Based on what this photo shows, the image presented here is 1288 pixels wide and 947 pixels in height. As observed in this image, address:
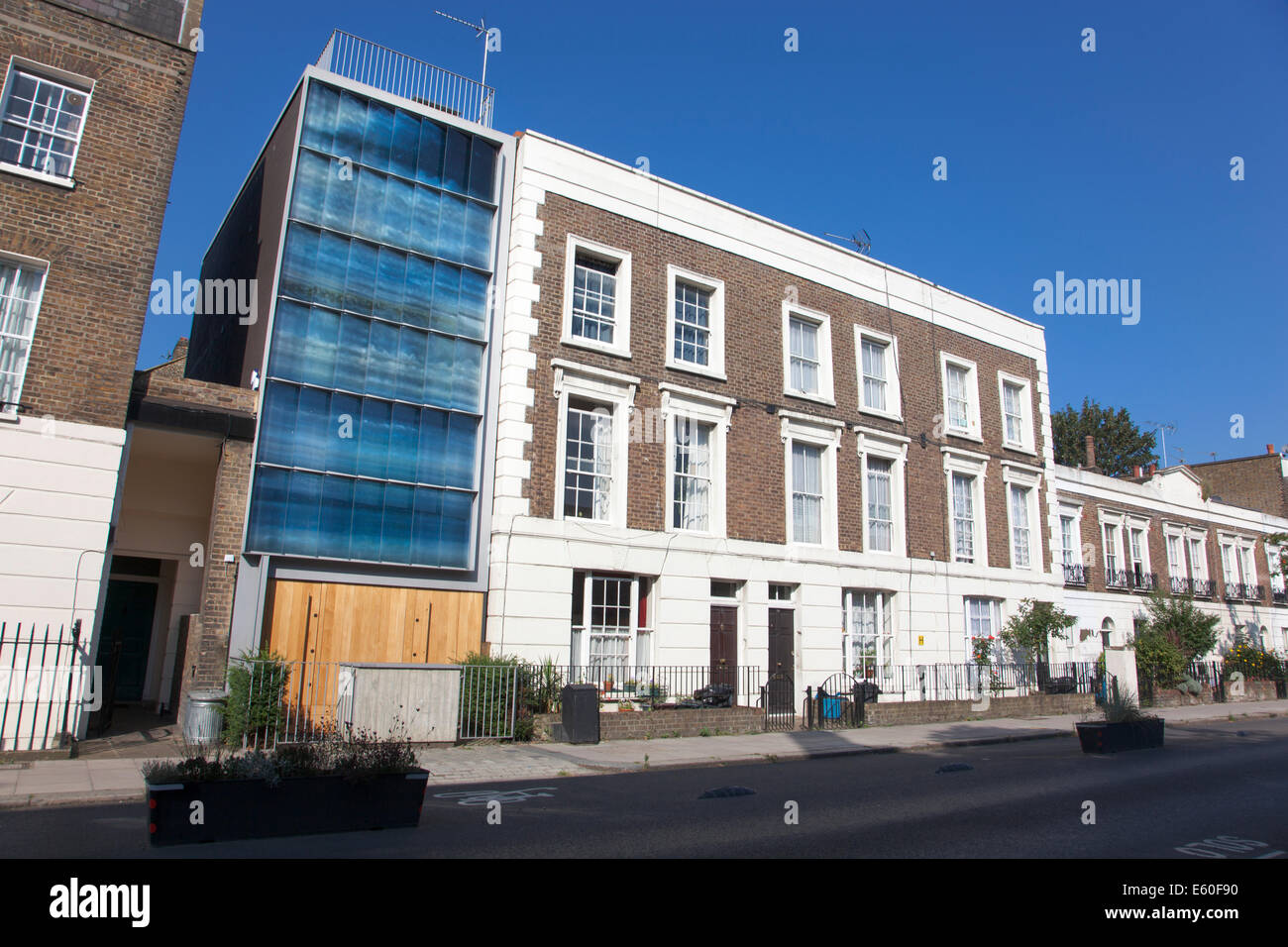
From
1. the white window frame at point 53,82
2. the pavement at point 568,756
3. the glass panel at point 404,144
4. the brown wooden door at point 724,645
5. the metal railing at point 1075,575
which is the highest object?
the glass panel at point 404,144

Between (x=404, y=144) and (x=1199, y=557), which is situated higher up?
(x=404, y=144)

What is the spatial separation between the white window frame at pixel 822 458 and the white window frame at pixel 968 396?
15.9ft

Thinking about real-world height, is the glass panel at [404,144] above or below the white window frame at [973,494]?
above

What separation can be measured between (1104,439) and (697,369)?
42.5m

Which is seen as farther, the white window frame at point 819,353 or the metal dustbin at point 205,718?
the white window frame at point 819,353

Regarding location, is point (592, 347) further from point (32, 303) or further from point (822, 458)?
point (32, 303)

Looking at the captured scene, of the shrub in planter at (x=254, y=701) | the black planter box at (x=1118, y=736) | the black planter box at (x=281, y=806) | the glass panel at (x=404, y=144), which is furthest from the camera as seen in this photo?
the glass panel at (x=404, y=144)

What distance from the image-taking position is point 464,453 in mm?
17281

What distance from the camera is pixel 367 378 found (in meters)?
16.5

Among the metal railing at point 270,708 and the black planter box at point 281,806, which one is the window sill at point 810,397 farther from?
the black planter box at point 281,806

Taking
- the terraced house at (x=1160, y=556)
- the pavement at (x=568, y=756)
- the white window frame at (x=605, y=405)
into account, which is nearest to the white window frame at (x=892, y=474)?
the pavement at (x=568, y=756)

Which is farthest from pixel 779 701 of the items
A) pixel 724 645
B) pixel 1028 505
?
pixel 1028 505

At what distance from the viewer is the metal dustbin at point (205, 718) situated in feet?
43.8
